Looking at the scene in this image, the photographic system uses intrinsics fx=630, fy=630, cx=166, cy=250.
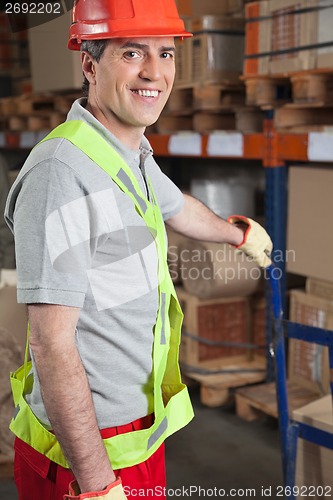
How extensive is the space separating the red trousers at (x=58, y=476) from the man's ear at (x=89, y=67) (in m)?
1.08

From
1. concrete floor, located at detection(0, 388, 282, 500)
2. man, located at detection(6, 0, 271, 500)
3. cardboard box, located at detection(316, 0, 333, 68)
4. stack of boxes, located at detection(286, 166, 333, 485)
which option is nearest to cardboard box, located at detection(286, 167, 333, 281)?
stack of boxes, located at detection(286, 166, 333, 485)

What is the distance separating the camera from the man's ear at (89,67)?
1.94 metres

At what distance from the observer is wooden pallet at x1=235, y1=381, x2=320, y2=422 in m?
4.02

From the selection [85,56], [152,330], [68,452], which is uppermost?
[85,56]

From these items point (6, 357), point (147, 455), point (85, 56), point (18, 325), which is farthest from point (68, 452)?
point (18, 325)

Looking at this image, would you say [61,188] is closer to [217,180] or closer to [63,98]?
[217,180]

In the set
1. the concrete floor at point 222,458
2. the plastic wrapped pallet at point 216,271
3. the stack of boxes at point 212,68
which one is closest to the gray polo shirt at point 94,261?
the concrete floor at point 222,458

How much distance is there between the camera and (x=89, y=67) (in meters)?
1.95

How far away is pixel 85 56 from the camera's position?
195 centimetres

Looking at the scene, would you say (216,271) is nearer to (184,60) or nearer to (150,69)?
(184,60)

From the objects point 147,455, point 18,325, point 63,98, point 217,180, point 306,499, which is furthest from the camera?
point 63,98

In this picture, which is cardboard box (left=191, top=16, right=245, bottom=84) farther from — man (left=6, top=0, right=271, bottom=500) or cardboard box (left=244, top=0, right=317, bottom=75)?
man (left=6, top=0, right=271, bottom=500)

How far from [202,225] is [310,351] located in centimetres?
179

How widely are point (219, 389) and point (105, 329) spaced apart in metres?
2.89
